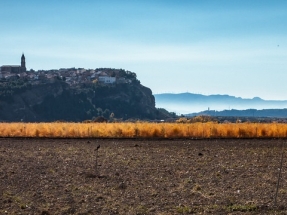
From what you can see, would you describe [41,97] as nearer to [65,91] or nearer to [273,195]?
[65,91]

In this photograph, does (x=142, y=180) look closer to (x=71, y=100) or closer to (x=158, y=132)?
(x=158, y=132)

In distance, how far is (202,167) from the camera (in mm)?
17531

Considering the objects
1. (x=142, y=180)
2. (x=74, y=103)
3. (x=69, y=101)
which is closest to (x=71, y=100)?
(x=69, y=101)

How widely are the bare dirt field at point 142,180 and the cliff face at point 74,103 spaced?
10314 cm

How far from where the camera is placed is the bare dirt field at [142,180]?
459 inches

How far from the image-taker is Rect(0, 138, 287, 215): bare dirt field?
11656 millimetres

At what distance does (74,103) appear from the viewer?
142375 mm

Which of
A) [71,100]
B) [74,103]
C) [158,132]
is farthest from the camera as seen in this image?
[71,100]

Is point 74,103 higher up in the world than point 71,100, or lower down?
lower down

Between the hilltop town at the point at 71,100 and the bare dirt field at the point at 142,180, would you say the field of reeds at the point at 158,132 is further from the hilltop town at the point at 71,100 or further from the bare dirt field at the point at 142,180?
the hilltop town at the point at 71,100

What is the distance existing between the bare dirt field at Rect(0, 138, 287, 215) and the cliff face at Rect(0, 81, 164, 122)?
103138 millimetres

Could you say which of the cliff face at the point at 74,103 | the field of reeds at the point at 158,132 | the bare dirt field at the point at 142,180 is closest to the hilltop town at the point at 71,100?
the cliff face at the point at 74,103

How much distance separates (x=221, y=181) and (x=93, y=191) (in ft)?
13.3

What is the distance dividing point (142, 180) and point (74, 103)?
129 metres
